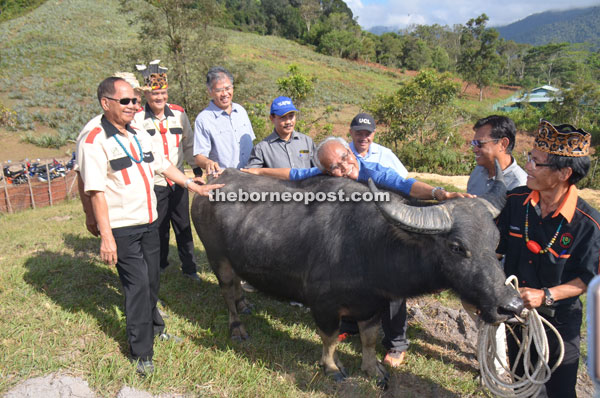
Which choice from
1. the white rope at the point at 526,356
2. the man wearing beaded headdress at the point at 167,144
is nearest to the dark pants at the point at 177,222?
the man wearing beaded headdress at the point at 167,144

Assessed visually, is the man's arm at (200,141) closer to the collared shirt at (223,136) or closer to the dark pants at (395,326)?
the collared shirt at (223,136)

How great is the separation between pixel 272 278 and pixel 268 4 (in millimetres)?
94505

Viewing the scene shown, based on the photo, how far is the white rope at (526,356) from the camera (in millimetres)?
2589

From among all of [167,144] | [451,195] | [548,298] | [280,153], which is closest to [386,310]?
[451,195]

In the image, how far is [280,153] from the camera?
466 centimetres

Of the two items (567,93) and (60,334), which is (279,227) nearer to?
(60,334)

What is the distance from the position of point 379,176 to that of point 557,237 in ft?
5.29

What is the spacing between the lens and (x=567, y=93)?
87.4ft

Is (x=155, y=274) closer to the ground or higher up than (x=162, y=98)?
closer to the ground

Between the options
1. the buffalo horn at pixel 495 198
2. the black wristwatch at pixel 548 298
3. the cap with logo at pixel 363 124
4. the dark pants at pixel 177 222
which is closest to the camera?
the black wristwatch at pixel 548 298

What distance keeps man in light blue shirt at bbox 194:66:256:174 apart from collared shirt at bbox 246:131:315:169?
44 centimetres

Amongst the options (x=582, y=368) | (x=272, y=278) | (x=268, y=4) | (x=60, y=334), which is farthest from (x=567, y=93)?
(x=268, y=4)

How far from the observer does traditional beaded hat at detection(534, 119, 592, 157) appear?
241 cm

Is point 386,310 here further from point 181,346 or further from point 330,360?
point 181,346
